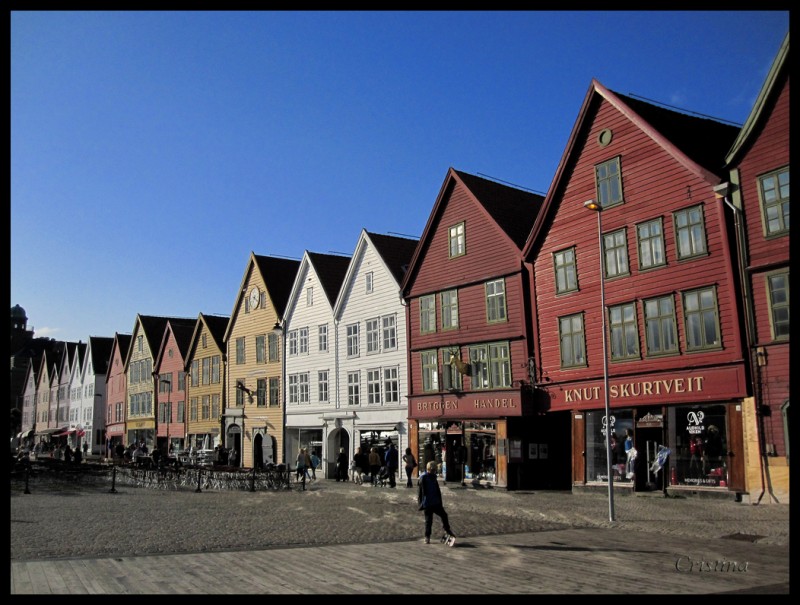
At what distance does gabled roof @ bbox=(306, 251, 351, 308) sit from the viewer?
44334 mm

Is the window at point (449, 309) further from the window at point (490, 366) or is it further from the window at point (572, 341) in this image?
the window at point (572, 341)

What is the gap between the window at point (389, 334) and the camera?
3841 centimetres

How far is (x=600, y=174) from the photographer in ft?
92.1

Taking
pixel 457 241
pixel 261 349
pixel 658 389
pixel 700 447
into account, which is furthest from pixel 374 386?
pixel 700 447

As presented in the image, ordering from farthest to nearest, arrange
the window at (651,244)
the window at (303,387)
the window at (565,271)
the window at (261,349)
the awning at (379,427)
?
the window at (261,349), the window at (303,387), the awning at (379,427), the window at (565,271), the window at (651,244)

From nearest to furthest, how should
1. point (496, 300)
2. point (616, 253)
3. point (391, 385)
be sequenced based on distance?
1. point (616, 253)
2. point (496, 300)
3. point (391, 385)

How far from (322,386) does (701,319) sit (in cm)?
2392

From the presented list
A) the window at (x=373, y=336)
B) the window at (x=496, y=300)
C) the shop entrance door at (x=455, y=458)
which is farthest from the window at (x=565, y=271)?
the window at (x=373, y=336)

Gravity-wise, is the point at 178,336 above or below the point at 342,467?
above

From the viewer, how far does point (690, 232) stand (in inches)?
973

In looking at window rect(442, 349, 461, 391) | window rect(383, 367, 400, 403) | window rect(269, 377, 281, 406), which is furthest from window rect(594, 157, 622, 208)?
window rect(269, 377, 281, 406)

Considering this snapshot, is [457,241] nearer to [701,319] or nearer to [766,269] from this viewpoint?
[701,319]

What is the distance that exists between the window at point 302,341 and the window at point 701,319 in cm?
2532

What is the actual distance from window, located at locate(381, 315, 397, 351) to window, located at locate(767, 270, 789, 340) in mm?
19487
